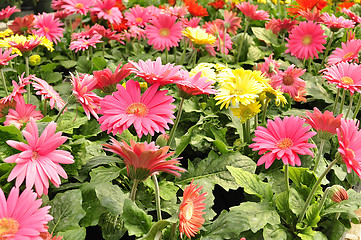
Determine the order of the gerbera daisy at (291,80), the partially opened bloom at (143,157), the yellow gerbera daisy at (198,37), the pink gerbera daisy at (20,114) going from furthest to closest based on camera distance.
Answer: the yellow gerbera daisy at (198,37)
the gerbera daisy at (291,80)
the pink gerbera daisy at (20,114)
the partially opened bloom at (143,157)

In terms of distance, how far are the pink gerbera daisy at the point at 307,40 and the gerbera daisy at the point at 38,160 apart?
1.46 m

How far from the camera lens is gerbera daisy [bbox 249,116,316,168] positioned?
3.40 ft

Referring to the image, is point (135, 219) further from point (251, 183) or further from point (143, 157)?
point (251, 183)

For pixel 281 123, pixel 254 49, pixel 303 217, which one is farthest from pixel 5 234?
pixel 254 49

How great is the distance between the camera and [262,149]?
105cm

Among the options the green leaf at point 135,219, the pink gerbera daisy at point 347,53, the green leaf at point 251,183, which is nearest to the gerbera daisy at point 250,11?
the pink gerbera daisy at point 347,53

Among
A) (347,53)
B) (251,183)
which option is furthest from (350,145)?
(347,53)

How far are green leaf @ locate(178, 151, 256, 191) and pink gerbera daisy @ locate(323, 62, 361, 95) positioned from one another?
397 mm

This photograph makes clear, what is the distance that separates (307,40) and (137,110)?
1274 millimetres

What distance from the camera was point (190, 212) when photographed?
0.90 m

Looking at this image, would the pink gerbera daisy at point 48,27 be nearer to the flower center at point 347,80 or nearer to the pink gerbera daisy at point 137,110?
the pink gerbera daisy at point 137,110

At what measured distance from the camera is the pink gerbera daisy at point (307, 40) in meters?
1.94

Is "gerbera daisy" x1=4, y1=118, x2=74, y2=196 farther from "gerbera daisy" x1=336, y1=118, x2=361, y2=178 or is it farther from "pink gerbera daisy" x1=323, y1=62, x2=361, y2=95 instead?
"pink gerbera daisy" x1=323, y1=62, x2=361, y2=95

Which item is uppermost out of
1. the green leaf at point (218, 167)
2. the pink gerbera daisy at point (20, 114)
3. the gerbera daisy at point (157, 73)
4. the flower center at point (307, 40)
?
the gerbera daisy at point (157, 73)
